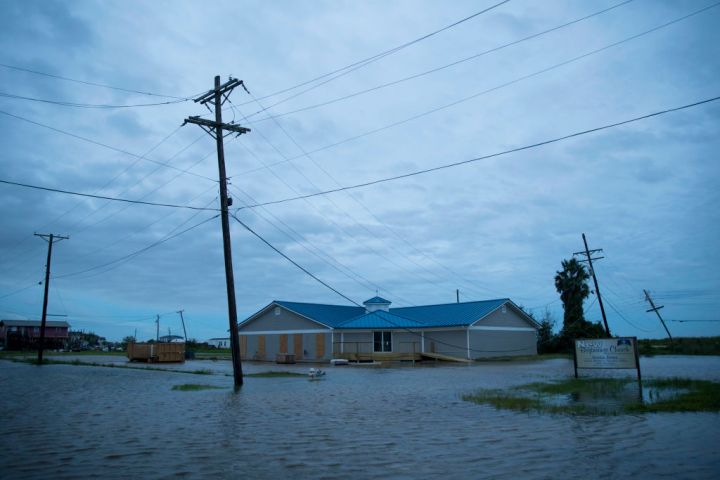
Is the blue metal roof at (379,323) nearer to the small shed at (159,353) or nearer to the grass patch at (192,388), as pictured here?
the small shed at (159,353)

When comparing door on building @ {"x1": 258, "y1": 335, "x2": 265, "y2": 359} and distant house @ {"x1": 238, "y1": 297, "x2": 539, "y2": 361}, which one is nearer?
distant house @ {"x1": 238, "y1": 297, "x2": 539, "y2": 361}

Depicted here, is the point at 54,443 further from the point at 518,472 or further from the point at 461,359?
the point at 461,359

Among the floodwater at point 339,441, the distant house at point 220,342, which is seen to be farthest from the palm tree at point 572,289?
the distant house at point 220,342

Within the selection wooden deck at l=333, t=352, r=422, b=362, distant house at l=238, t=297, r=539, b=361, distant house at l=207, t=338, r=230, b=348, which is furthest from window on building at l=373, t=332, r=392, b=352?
distant house at l=207, t=338, r=230, b=348

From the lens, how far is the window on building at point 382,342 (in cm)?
4831

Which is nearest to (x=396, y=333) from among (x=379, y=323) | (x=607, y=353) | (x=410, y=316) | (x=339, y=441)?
(x=379, y=323)

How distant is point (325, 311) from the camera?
5419 cm

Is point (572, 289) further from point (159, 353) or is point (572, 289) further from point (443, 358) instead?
point (159, 353)

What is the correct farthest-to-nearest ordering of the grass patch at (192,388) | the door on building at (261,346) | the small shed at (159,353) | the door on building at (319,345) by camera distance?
the door on building at (261,346) → the door on building at (319,345) → the small shed at (159,353) → the grass patch at (192,388)

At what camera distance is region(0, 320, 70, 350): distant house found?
10084 centimetres

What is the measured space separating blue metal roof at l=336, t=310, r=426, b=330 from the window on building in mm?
1122

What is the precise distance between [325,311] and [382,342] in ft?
26.5

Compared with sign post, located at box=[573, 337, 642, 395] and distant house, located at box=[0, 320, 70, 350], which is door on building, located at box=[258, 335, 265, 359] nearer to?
sign post, located at box=[573, 337, 642, 395]

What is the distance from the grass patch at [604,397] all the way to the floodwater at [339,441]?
854 mm
